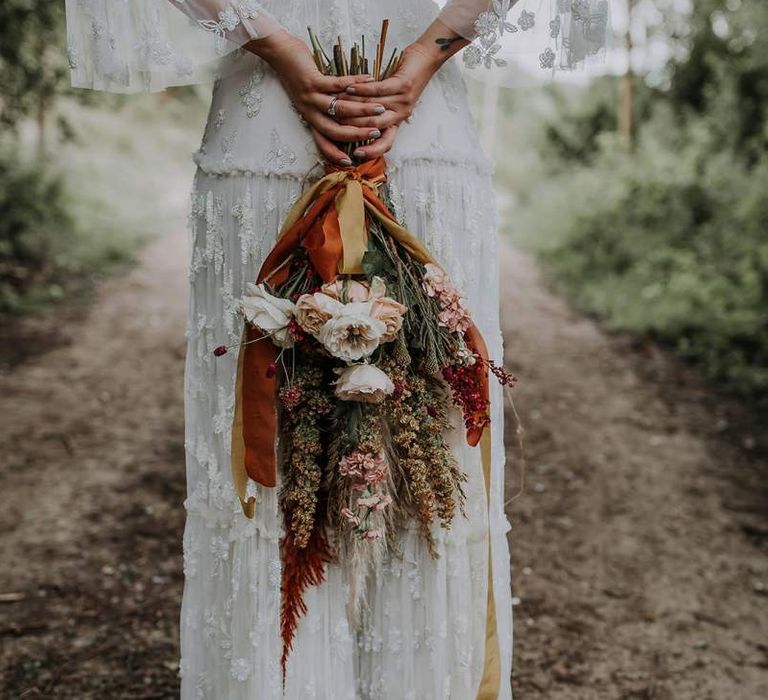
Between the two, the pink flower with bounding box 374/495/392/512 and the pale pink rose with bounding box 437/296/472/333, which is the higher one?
the pale pink rose with bounding box 437/296/472/333

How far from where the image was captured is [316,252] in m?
1.55

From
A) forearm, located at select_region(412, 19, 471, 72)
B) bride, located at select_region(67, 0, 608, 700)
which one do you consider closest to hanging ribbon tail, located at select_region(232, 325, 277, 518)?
bride, located at select_region(67, 0, 608, 700)

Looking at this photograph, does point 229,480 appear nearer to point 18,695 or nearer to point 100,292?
point 18,695

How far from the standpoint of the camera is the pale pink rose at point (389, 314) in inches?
58.4

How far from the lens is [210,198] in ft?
5.61

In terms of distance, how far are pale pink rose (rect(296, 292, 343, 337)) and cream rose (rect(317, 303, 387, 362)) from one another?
0.01 metres

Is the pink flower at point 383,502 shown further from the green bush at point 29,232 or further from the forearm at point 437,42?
the green bush at point 29,232

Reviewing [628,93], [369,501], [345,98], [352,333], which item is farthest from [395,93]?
[628,93]

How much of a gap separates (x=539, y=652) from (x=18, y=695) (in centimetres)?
155

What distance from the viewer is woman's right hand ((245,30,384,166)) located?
1566 millimetres

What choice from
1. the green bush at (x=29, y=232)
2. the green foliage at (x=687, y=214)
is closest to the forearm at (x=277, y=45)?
the green foliage at (x=687, y=214)

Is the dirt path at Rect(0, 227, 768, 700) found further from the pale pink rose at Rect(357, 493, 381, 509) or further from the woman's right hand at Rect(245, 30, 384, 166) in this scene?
the woman's right hand at Rect(245, 30, 384, 166)

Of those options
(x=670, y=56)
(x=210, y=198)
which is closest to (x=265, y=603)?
(x=210, y=198)

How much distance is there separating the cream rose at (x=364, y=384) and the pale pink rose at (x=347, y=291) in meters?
0.12
